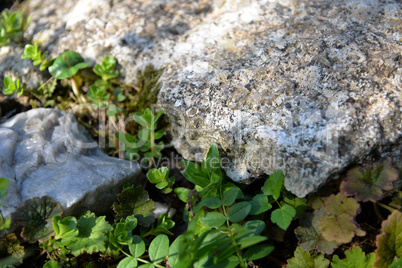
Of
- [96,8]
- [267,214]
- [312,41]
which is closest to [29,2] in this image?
[96,8]

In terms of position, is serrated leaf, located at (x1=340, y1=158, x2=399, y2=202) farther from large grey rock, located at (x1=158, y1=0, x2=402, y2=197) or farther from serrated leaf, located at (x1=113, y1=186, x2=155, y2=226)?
serrated leaf, located at (x1=113, y1=186, x2=155, y2=226)

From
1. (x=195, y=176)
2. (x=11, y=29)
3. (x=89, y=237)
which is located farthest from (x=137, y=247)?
(x=11, y=29)

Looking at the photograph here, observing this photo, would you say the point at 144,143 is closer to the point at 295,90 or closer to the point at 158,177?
the point at 158,177

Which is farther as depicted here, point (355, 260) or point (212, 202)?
point (212, 202)

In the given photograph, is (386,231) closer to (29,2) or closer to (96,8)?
(96,8)

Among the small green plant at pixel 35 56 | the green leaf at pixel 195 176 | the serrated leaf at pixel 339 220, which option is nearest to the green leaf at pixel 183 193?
the green leaf at pixel 195 176

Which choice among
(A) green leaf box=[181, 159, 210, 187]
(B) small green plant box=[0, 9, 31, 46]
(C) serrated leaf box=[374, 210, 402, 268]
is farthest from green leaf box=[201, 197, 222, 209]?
(B) small green plant box=[0, 9, 31, 46]
